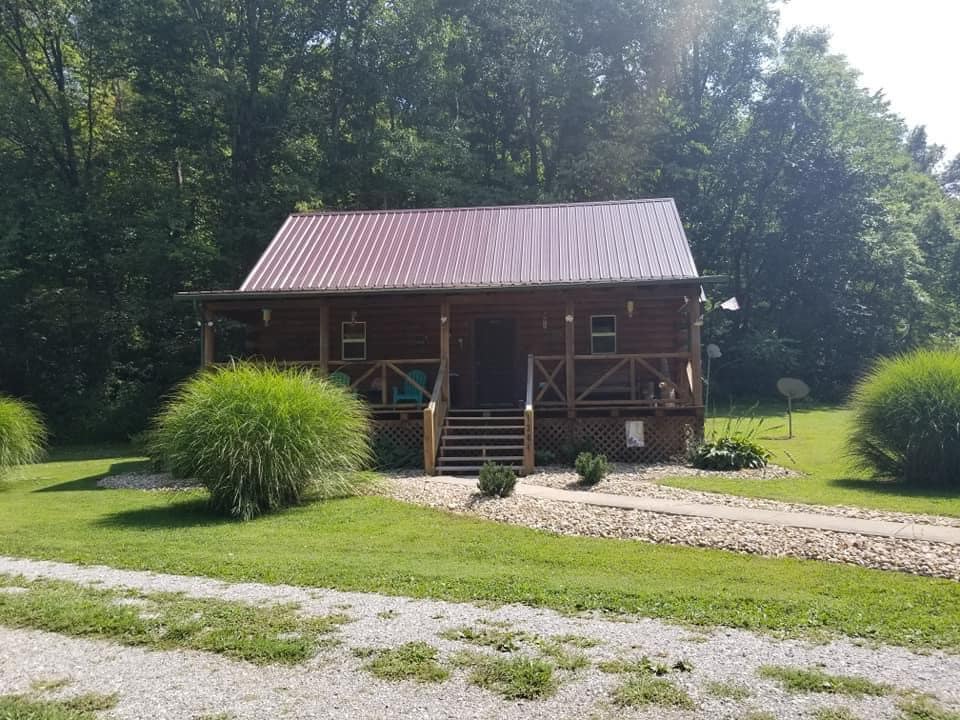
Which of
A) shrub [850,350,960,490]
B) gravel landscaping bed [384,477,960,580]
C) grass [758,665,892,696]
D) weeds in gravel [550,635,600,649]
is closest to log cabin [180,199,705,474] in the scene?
shrub [850,350,960,490]

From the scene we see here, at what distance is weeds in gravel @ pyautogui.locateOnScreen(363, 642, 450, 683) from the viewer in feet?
13.5

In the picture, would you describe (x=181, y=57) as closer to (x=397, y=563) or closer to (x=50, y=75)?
(x=50, y=75)

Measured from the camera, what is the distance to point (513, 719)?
11.8ft

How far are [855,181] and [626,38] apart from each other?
1164cm

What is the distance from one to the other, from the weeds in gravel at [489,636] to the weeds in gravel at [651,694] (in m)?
0.81

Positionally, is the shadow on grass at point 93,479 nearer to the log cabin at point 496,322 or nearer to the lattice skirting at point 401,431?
the log cabin at point 496,322

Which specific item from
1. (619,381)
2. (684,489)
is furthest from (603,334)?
(684,489)

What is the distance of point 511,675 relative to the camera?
161 inches

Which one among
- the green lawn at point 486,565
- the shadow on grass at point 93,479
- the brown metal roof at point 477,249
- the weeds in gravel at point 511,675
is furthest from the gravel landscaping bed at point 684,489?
the shadow on grass at point 93,479

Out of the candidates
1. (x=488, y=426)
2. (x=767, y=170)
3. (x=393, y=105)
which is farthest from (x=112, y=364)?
(x=767, y=170)

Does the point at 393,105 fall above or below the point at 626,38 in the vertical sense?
below

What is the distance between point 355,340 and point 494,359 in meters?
3.45

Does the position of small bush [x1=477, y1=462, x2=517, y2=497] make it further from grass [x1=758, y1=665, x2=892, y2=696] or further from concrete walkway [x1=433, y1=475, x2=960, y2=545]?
grass [x1=758, y1=665, x2=892, y2=696]

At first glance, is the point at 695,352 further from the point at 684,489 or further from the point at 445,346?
the point at 445,346
